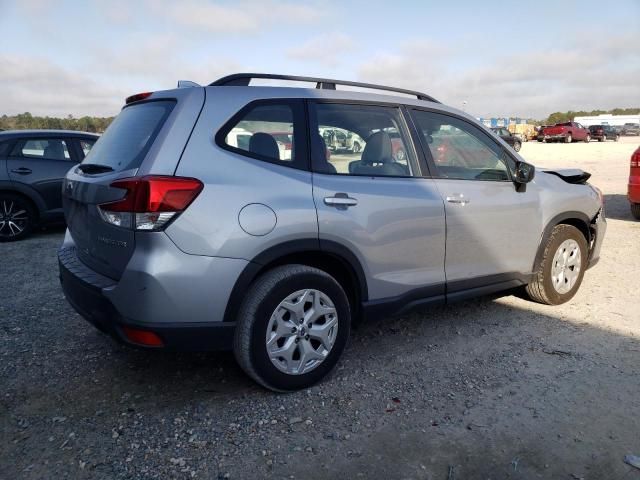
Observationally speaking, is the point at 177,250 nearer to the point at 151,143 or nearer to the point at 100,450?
the point at 151,143

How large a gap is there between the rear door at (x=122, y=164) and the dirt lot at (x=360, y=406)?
2.66ft

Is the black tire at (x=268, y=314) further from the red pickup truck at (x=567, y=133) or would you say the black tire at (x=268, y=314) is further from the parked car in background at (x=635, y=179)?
the red pickup truck at (x=567, y=133)

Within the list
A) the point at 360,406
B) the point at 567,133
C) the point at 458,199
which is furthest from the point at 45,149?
the point at 567,133

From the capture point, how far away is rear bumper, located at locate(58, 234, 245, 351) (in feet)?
8.48

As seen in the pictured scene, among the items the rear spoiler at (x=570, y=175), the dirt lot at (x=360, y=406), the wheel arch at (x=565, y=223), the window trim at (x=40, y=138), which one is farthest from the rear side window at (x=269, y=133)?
the window trim at (x=40, y=138)

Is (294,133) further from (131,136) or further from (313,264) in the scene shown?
(131,136)

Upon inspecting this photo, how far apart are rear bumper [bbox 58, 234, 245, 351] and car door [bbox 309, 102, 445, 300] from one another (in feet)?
2.57

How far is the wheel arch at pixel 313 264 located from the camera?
2.71m

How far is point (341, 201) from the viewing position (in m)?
3.00

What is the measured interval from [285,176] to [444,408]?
1.57m

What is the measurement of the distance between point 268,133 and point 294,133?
18 centimetres

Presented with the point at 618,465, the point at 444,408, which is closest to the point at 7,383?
the point at 444,408

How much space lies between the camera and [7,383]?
3.14 meters

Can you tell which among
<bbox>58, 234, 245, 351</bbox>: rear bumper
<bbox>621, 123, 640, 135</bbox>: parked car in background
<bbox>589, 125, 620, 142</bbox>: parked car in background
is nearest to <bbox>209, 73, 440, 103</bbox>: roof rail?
<bbox>58, 234, 245, 351</bbox>: rear bumper
